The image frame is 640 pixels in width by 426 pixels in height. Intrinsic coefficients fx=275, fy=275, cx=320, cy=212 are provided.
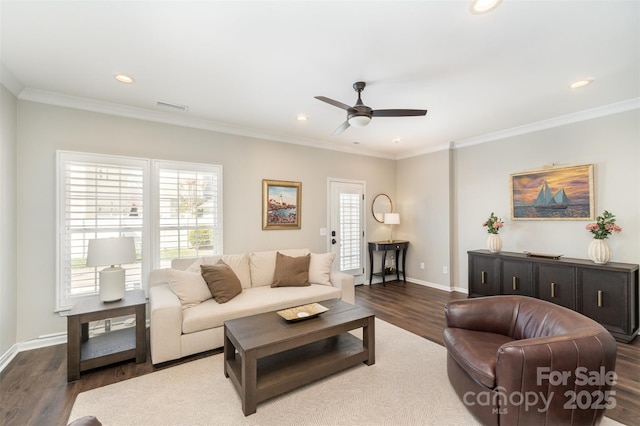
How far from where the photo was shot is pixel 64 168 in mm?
3053

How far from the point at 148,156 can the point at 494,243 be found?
5.14m

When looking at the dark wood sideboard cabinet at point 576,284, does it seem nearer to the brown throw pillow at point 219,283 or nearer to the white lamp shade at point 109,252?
the brown throw pillow at point 219,283

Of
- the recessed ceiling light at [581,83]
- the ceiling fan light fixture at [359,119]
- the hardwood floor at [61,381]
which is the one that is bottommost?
the hardwood floor at [61,381]

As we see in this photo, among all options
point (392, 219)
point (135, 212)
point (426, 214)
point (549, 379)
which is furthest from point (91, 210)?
point (426, 214)

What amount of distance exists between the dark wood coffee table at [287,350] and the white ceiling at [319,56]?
7.53 ft

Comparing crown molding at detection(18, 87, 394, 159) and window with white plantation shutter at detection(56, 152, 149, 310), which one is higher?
crown molding at detection(18, 87, 394, 159)

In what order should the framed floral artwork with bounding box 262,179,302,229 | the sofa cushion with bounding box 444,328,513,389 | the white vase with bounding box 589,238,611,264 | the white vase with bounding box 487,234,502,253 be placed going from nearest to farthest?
the sofa cushion with bounding box 444,328,513,389 → the white vase with bounding box 589,238,611,264 → the white vase with bounding box 487,234,502,253 → the framed floral artwork with bounding box 262,179,302,229

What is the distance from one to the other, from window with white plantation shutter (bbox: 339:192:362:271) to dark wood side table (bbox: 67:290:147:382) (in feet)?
11.2

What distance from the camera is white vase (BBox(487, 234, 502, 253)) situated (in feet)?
14.1

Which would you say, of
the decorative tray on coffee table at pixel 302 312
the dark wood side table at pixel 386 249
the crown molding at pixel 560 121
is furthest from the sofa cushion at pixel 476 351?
the crown molding at pixel 560 121

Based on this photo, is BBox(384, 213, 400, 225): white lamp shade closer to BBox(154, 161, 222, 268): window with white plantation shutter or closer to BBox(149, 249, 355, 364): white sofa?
BBox(149, 249, 355, 364): white sofa

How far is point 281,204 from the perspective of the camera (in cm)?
460

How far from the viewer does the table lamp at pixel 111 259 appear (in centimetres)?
257

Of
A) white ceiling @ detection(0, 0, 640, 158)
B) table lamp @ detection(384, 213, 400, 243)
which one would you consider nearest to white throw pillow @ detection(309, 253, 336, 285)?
white ceiling @ detection(0, 0, 640, 158)
